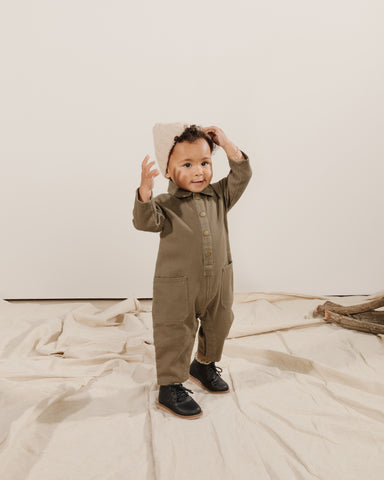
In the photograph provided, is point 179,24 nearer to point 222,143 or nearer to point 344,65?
point 344,65

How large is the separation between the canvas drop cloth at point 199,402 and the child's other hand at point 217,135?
0.78m

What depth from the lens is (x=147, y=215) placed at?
3.67 ft

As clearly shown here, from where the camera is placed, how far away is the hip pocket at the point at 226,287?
122 cm

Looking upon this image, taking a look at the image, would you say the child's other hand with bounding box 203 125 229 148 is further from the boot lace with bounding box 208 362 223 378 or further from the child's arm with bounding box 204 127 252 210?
the boot lace with bounding box 208 362 223 378

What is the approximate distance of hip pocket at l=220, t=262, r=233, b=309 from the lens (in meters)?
1.22

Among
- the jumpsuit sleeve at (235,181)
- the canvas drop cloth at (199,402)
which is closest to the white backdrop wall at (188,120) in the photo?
the canvas drop cloth at (199,402)

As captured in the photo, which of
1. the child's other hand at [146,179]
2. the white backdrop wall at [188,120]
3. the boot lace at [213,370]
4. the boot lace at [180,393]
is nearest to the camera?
the child's other hand at [146,179]

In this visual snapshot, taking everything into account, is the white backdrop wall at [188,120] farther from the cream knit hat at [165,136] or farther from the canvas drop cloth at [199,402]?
the cream knit hat at [165,136]

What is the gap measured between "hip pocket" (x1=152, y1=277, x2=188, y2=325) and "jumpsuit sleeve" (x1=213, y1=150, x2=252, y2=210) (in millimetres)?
298

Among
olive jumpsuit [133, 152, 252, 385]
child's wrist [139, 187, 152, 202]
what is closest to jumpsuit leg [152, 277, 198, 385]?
olive jumpsuit [133, 152, 252, 385]

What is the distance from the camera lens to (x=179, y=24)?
2178 mm

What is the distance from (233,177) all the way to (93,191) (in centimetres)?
125

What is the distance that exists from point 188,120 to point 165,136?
3.83 ft

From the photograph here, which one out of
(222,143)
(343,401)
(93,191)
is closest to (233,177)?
(222,143)
